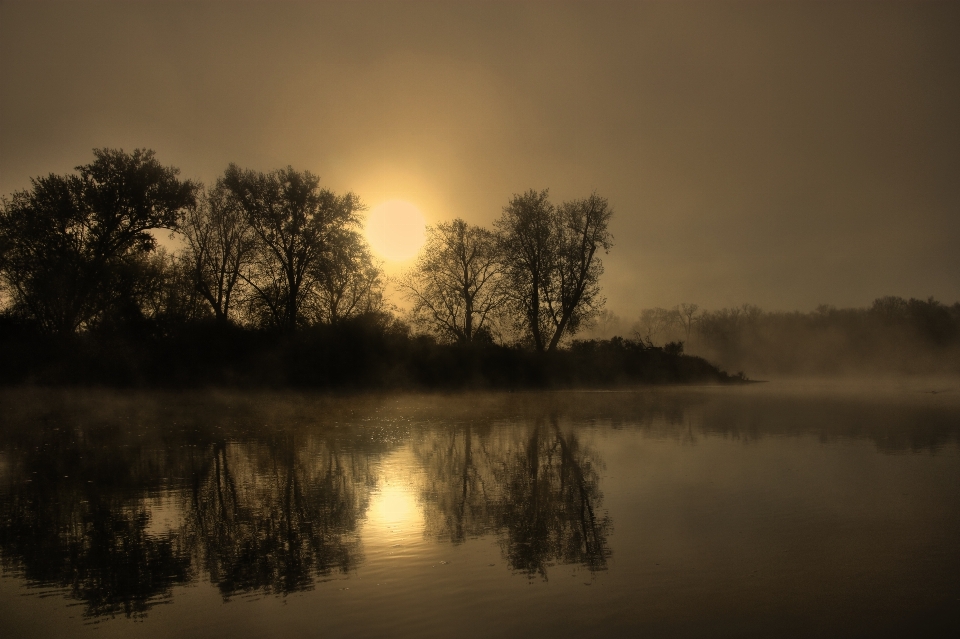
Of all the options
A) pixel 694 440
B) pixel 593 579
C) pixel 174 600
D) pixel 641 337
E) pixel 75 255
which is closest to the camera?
pixel 174 600

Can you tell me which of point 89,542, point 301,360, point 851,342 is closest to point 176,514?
point 89,542

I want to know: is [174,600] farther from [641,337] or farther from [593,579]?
[641,337]

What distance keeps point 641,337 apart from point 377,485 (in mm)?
38455

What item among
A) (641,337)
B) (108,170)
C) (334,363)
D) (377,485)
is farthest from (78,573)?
(641,337)

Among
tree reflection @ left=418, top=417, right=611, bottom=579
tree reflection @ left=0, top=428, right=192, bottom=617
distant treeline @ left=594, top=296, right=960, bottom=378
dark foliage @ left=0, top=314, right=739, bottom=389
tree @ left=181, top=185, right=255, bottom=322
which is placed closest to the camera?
tree reflection @ left=0, top=428, right=192, bottom=617

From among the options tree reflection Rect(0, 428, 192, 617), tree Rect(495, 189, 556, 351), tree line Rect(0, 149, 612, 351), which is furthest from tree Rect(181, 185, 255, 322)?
tree reflection Rect(0, 428, 192, 617)

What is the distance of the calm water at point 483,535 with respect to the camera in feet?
16.3

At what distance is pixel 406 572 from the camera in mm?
5879

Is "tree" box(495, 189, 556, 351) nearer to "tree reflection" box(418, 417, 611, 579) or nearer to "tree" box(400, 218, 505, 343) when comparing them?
"tree" box(400, 218, 505, 343)

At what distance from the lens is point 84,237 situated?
1268 inches

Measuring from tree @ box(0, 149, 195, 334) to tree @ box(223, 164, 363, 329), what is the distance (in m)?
4.13

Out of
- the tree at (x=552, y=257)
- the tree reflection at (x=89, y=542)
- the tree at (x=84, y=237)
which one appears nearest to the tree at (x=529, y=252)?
the tree at (x=552, y=257)

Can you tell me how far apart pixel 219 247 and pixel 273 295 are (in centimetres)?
385

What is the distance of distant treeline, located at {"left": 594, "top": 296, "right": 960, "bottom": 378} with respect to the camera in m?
56.4
